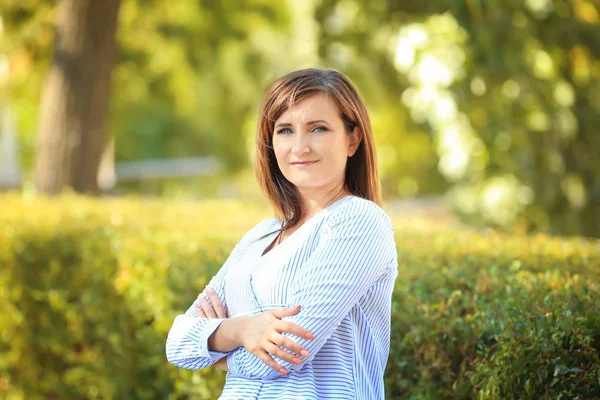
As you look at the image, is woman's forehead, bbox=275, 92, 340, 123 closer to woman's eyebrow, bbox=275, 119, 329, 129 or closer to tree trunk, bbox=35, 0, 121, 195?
woman's eyebrow, bbox=275, 119, 329, 129

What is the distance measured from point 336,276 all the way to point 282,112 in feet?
1.97

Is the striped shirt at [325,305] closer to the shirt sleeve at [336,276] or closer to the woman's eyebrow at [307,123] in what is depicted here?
the shirt sleeve at [336,276]

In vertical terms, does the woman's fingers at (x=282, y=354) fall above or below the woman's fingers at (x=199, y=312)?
below

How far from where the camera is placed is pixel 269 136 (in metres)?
2.93

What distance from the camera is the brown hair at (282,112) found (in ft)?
8.99

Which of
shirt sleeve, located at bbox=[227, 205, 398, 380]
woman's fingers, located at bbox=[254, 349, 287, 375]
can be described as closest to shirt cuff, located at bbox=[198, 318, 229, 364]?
shirt sleeve, located at bbox=[227, 205, 398, 380]

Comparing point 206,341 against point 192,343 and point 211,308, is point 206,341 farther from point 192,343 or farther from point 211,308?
point 211,308

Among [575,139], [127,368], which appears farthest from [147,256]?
[575,139]

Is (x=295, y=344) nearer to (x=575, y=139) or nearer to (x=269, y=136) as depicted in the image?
(x=269, y=136)

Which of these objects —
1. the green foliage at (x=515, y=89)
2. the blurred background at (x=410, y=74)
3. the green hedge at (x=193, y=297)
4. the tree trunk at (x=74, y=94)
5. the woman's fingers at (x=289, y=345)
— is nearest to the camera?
the woman's fingers at (x=289, y=345)

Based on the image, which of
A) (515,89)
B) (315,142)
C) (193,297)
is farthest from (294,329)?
(515,89)

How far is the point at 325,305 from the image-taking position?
2.46m

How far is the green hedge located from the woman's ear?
2.50 ft

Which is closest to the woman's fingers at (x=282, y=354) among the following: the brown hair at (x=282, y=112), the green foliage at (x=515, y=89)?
the brown hair at (x=282, y=112)
